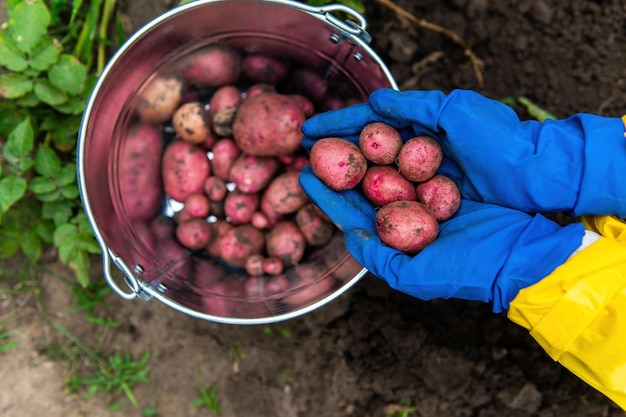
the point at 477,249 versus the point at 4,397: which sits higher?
the point at 477,249

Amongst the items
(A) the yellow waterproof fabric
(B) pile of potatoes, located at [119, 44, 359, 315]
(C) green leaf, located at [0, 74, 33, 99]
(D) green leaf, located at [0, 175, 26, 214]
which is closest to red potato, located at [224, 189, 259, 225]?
(B) pile of potatoes, located at [119, 44, 359, 315]

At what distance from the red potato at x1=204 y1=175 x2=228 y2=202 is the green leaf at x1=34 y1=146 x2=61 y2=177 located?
20.9 inches

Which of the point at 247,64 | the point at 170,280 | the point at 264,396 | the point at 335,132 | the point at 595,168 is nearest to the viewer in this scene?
the point at 595,168

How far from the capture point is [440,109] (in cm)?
141

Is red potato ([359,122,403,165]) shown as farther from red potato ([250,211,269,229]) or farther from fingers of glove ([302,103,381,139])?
red potato ([250,211,269,229])

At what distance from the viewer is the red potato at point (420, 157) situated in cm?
146

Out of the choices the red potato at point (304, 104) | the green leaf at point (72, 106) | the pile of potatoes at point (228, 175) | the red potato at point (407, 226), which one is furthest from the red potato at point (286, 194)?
the green leaf at point (72, 106)

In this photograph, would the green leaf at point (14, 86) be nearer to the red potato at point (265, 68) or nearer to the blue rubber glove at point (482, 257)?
the red potato at point (265, 68)

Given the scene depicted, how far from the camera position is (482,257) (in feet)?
4.38

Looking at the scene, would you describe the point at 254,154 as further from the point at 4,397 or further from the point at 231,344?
the point at 4,397

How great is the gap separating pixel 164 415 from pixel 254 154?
1.15 m

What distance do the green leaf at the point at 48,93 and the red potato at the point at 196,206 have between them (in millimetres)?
560

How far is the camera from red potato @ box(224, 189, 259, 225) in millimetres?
1929

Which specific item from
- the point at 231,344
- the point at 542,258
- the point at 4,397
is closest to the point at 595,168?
the point at 542,258
